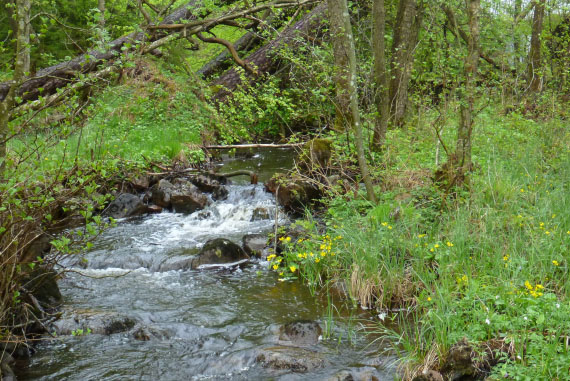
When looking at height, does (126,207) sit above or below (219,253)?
above

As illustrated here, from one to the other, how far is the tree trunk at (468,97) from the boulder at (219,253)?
3.36 m

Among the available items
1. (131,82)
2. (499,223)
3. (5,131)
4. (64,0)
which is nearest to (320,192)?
(499,223)

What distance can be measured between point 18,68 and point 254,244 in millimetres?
4359

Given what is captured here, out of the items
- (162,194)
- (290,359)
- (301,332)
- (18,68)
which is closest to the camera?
(18,68)

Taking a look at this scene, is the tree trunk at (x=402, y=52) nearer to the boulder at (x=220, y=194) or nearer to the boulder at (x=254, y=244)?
the boulder at (x=220, y=194)

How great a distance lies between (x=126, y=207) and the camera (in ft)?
31.7

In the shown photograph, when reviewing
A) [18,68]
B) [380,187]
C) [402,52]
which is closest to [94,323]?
[18,68]

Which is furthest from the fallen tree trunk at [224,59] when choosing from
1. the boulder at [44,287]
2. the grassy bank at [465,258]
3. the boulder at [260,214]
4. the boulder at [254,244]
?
the boulder at [44,287]

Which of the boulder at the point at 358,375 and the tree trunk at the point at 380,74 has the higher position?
the tree trunk at the point at 380,74

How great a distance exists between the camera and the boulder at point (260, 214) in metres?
9.46

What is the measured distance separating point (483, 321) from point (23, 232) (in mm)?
3990

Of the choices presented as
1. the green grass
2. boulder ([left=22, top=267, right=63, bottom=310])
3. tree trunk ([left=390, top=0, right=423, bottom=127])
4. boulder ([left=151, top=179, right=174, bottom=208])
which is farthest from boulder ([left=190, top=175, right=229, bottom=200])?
boulder ([left=22, top=267, right=63, bottom=310])

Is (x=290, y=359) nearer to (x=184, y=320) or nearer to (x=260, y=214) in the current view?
(x=184, y=320)

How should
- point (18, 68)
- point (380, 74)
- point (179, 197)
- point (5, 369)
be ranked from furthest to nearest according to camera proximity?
point (179, 197)
point (380, 74)
point (18, 68)
point (5, 369)
